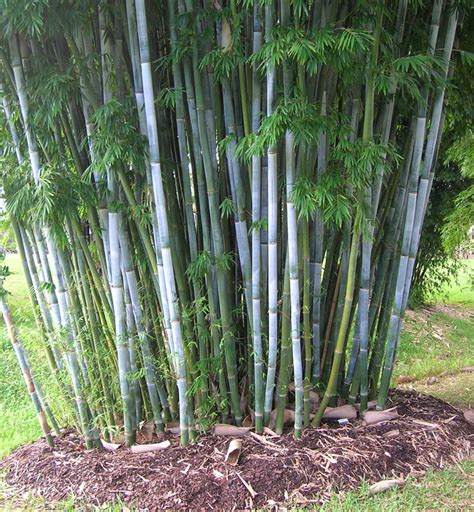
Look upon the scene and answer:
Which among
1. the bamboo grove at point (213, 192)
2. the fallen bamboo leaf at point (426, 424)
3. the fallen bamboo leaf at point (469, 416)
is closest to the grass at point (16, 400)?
the bamboo grove at point (213, 192)

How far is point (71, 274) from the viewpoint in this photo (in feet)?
7.95

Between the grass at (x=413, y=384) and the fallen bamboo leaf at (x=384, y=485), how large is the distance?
2 centimetres

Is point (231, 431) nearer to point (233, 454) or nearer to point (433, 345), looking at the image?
point (233, 454)

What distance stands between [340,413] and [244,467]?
62cm

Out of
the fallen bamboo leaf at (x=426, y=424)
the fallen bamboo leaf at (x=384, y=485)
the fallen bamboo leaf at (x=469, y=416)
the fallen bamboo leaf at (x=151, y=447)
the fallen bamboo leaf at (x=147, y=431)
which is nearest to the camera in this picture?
the fallen bamboo leaf at (x=384, y=485)

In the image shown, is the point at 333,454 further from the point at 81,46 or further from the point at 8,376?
the point at 8,376

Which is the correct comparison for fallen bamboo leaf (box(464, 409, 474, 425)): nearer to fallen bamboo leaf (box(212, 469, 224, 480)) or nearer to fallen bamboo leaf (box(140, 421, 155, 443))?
fallen bamboo leaf (box(212, 469, 224, 480))

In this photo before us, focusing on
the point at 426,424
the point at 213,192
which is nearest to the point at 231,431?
the point at 426,424

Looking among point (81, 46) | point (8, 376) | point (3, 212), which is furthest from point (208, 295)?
point (8, 376)

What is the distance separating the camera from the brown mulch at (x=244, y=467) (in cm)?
213

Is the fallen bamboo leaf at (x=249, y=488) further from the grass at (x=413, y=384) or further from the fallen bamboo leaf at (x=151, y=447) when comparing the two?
the fallen bamboo leaf at (x=151, y=447)

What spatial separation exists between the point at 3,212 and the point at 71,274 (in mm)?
442

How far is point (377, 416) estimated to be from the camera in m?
2.62

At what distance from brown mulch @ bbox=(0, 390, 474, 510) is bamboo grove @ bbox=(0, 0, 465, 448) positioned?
0.13m
